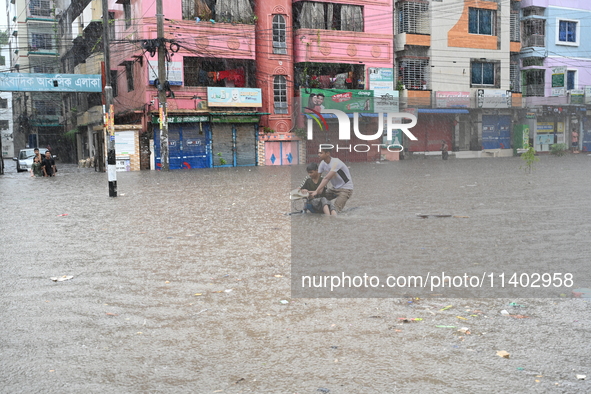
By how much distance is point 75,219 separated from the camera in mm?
12906

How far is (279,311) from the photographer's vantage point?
5.70 meters

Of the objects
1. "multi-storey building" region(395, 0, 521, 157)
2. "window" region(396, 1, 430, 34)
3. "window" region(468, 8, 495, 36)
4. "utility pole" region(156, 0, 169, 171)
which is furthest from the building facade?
"window" region(468, 8, 495, 36)

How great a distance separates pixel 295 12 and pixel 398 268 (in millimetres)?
34901

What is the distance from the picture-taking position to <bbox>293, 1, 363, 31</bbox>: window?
39.6 m

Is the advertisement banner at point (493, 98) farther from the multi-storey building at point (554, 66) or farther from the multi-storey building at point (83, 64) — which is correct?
the multi-storey building at point (83, 64)

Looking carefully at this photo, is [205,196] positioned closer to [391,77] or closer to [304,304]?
[304,304]

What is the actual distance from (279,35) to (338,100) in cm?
554

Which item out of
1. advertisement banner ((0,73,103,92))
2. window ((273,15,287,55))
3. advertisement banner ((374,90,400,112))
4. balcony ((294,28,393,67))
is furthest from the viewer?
advertisement banner ((374,90,400,112))

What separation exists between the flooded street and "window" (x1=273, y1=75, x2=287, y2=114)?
92.4ft

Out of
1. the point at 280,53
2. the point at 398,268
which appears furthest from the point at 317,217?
the point at 280,53

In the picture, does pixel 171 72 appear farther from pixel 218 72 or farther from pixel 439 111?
pixel 439 111

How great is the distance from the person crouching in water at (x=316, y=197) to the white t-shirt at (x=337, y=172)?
0.53 feet

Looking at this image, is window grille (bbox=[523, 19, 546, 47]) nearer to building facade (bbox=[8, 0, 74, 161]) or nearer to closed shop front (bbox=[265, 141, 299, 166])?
closed shop front (bbox=[265, 141, 299, 166])

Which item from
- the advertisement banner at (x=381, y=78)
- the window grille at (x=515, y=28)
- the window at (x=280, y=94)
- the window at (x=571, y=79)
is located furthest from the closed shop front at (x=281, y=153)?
the window at (x=571, y=79)
